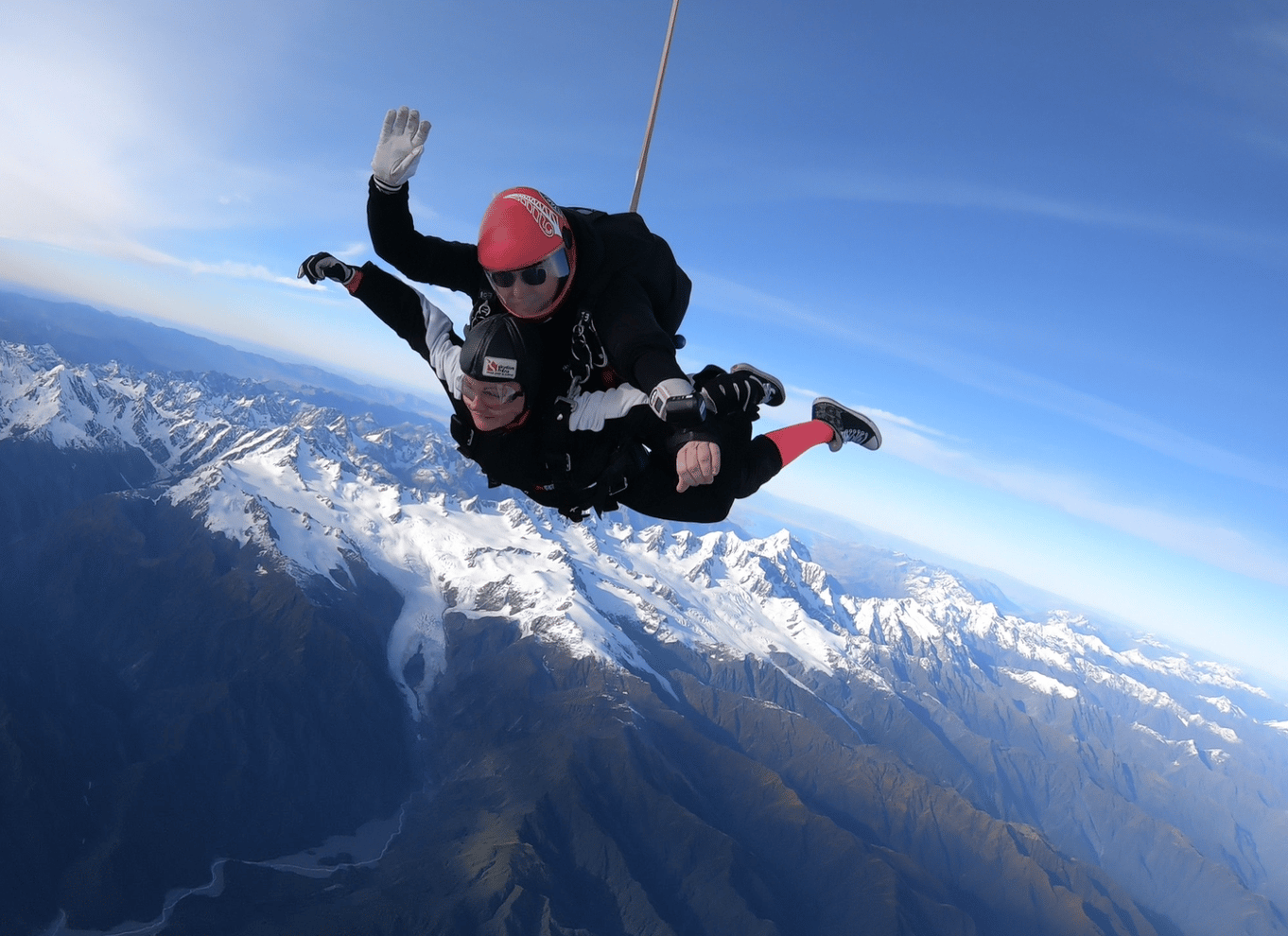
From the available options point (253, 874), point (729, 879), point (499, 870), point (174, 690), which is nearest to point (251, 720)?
point (174, 690)

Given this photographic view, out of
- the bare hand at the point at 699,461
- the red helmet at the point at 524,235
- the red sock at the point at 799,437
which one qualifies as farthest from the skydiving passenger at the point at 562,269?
the red sock at the point at 799,437

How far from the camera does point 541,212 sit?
4.67 meters

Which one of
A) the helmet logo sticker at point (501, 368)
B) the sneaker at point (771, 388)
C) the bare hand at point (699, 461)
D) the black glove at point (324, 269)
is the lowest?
the bare hand at point (699, 461)

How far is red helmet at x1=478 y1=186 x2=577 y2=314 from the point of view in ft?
14.9

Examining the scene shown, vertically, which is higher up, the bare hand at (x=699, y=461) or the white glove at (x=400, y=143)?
the white glove at (x=400, y=143)

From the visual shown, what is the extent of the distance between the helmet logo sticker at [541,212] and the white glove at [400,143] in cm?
82

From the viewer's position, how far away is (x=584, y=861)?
154 m

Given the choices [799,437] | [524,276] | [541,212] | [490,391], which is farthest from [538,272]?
[799,437]

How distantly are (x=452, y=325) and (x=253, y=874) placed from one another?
143305mm

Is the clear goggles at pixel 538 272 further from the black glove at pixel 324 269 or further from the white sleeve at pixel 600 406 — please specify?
the black glove at pixel 324 269

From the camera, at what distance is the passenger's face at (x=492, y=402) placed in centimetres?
471

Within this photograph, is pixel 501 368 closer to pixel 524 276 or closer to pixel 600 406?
pixel 524 276

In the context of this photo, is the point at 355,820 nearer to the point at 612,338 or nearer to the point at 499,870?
the point at 499,870

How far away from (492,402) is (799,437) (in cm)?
291
